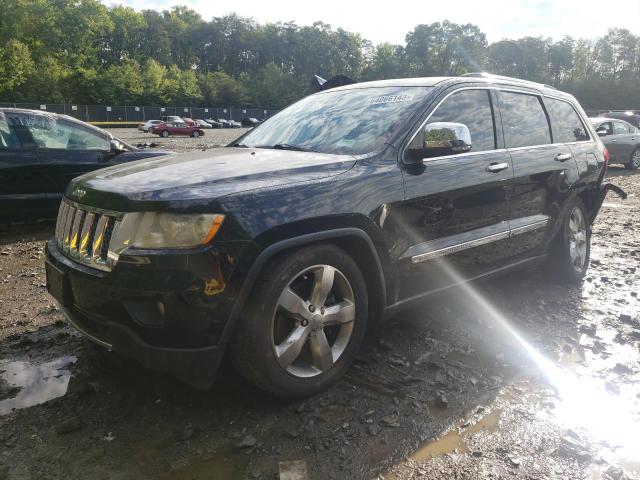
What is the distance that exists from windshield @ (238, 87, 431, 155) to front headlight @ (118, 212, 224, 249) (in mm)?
1114

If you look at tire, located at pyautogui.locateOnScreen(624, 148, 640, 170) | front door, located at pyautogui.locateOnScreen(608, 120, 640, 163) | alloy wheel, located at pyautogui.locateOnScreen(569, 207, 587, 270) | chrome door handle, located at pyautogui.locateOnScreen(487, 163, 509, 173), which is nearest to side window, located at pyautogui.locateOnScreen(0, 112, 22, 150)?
chrome door handle, located at pyautogui.locateOnScreen(487, 163, 509, 173)

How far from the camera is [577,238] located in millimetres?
4828

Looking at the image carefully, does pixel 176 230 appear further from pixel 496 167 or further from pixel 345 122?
pixel 496 167

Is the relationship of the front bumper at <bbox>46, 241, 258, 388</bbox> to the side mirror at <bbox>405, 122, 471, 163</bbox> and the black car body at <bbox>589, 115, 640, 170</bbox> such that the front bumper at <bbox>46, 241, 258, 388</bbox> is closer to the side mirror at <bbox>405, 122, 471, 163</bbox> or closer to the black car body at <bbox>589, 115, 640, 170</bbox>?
the side mirror at <bbox>405, 122, 471, 163</bbox>

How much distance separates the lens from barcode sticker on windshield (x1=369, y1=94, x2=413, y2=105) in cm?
337

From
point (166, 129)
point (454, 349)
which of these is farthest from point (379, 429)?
point (166, 129)

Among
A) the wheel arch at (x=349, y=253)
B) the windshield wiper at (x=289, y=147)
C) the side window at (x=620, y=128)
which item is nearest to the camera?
the wheel arch at (x=349, y=253)

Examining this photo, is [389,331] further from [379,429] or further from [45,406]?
[45,406]

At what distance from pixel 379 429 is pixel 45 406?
1740 millimetres

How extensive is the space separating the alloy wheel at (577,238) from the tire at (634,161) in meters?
12.9

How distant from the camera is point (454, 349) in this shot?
134 inches

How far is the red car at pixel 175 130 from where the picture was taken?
1623 inches

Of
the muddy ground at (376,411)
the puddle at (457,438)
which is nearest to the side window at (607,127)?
the muddy ground at (376,411)

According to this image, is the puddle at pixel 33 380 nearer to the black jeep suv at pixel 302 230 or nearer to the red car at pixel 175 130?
the black jeep suv at pixel 302 230
